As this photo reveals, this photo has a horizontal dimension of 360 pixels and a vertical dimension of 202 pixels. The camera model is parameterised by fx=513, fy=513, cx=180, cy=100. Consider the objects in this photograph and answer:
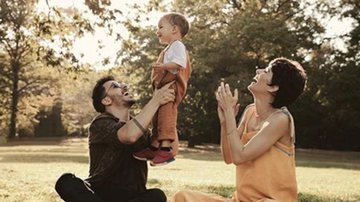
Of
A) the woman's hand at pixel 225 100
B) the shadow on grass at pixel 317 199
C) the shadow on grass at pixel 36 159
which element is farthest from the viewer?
the shadow on grass at pixel 36 159

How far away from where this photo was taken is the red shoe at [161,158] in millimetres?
4625

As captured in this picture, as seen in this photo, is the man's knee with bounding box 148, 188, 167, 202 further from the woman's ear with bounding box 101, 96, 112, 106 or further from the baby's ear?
the baby's ear

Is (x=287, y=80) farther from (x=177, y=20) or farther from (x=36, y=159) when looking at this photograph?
(x=36, y=159)

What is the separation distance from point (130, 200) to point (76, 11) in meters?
8.21

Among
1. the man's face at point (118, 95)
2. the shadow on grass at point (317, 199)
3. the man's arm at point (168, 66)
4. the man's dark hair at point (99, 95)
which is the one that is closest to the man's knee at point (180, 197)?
the man's face at point (118, 95)

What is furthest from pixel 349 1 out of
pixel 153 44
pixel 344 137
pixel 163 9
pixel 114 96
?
pixel 114 96

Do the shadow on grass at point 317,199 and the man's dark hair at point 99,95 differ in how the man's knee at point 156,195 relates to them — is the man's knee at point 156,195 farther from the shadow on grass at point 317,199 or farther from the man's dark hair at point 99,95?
the shadow on grass at point 317,199

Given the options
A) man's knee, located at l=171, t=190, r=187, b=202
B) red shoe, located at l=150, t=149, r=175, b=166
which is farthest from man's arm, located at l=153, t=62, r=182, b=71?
man's knee, located at l=171, t=190, r=187, b=202

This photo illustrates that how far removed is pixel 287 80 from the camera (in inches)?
149

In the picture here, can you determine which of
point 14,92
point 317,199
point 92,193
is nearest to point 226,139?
point 92,193

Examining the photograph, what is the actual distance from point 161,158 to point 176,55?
1041mm

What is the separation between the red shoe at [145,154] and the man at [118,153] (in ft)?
0.17

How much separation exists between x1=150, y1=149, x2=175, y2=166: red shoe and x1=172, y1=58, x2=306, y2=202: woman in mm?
878

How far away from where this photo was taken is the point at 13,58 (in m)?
49.0
